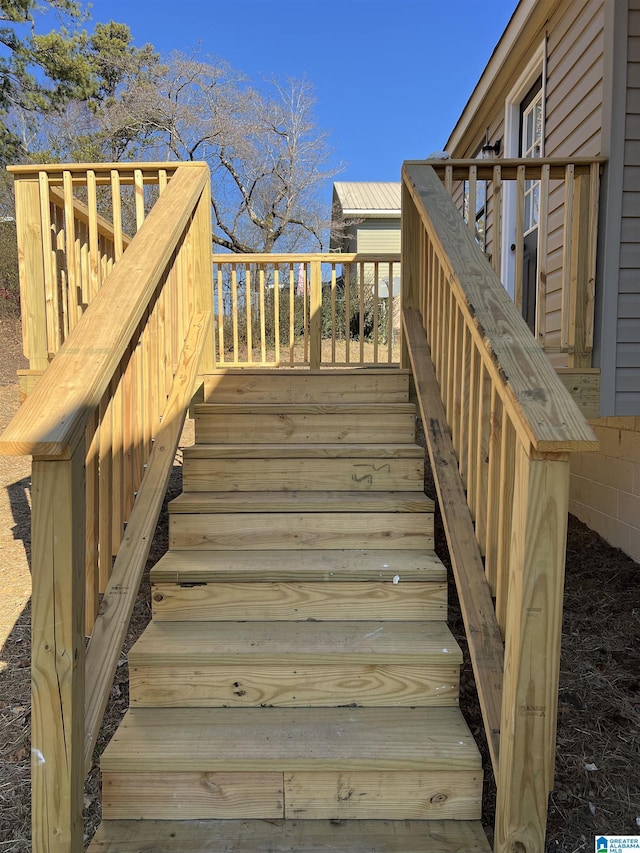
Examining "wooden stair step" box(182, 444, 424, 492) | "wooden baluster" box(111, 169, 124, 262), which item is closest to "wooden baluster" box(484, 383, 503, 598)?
"wooden stair step" box(182, 444, 424, 492)

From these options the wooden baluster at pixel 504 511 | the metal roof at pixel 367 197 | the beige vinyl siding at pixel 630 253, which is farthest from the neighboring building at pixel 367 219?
the wooden baluster at pixel 504 511

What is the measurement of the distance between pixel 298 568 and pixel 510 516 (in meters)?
0.83

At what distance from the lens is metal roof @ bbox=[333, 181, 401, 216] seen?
16.8m

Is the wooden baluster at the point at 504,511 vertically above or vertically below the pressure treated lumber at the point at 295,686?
above

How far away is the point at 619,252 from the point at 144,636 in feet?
8.97

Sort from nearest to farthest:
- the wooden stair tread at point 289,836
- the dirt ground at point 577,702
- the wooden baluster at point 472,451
Result: the wooden stair tread at point 289,836 < the dirt ground at point 577,702 < the wooden baluster at point 472,451

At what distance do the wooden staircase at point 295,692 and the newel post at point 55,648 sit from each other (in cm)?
25

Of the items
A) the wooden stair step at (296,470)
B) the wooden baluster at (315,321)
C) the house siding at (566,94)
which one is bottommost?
the wooden stair step at (296,470)

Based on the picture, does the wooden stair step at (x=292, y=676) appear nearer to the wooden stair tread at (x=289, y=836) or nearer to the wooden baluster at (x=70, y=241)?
the wooden stair tread at (x=289, y=836)

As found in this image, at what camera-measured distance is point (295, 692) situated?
1.77m

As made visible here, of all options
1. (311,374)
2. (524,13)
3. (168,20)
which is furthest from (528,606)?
(168,20)

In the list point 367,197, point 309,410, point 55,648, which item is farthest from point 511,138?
point 367,197

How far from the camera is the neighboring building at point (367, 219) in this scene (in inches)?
655

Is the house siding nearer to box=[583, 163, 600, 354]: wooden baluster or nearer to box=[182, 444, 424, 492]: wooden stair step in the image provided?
box=[583, 163, 600, 354]: wooden baluster
